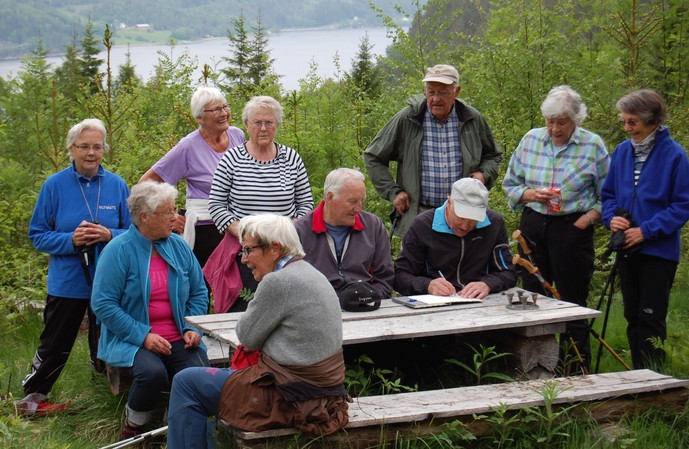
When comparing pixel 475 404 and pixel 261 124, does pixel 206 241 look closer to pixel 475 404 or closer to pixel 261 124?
pixel 261 124

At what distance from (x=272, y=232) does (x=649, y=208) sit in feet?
8.67

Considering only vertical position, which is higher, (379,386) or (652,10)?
(652,10)

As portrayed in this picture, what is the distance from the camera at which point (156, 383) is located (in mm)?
4730

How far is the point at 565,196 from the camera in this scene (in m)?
5.67

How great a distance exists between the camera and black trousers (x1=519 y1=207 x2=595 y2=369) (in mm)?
5676

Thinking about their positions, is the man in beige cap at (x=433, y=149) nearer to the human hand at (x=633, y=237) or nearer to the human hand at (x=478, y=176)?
the human hand at (x=478, y=176)

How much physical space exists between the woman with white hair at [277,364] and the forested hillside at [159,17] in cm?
7163

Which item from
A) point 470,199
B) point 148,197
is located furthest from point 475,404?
point 148,197

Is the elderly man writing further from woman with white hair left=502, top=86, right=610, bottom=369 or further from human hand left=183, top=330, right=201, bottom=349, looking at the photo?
woman with white hair left=502, top=86, right=610, bottom=369

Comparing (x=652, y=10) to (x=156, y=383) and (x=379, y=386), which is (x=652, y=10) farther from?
(x=156, y=383)

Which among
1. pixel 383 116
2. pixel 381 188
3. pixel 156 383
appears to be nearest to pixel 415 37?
pixel 383 116

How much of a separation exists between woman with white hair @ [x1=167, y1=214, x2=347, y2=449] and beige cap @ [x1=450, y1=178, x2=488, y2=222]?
169cm

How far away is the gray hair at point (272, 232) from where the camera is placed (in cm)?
396

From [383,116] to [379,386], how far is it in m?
5.38
